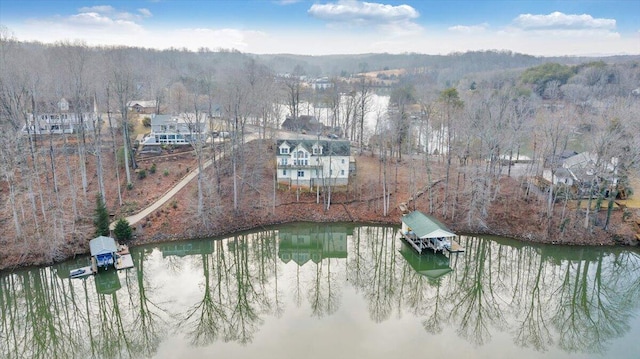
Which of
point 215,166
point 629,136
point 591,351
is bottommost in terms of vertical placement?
point 591,351

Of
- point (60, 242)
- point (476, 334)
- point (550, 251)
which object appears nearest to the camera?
point (476, 334)

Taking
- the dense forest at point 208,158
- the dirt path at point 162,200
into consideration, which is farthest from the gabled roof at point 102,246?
the dirt path at point 162,200

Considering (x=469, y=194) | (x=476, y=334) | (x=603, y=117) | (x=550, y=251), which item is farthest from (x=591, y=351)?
(x=603, y=117)

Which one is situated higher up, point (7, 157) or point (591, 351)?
point (7, 157)

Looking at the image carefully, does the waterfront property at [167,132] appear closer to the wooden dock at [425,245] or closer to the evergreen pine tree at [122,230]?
the evergreen pine tree at [122,230]

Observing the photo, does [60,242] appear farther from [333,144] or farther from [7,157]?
[333,144]

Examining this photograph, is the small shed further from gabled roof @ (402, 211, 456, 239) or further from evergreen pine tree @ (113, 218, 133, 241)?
gabled roof @ (402, 211, 456, 239)

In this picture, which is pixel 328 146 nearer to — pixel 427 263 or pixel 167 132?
pixel 427 263
